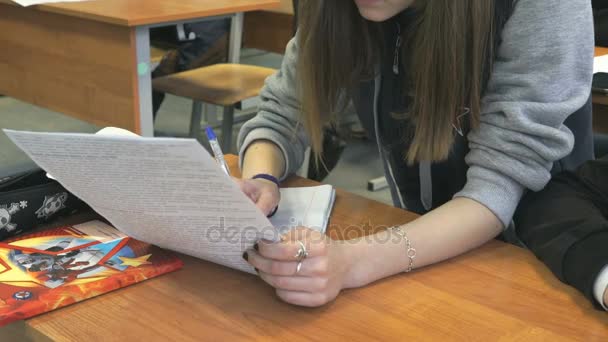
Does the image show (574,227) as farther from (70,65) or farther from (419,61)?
(70,65)

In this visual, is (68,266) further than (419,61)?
No

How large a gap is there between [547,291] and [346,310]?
0.80ft

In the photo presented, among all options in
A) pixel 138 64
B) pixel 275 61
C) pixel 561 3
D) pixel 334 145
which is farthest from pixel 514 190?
pixel 275 61

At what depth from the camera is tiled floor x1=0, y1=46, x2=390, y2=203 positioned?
9.78ft

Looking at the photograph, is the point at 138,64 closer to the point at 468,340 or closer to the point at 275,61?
the point at 468,340

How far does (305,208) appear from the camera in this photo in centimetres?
98

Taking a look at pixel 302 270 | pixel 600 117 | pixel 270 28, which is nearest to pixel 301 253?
pixel 302 270

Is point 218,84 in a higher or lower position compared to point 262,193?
lower

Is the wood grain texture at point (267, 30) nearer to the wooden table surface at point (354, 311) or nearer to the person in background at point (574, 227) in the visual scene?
the person in background at point (574, 227)

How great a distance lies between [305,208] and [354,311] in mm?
273

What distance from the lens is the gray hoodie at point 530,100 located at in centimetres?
88

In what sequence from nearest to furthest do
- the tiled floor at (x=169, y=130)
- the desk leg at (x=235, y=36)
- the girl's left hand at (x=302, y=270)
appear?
the girl's left hand at (x=302, y=270), the desk leg at (x=235, y=36), the tiled floor at (x=169, y=130)

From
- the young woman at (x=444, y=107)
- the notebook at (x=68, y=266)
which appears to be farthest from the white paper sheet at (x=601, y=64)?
the notebook at (x=68, y=266)

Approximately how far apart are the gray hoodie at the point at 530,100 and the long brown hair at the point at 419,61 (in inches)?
1.4
